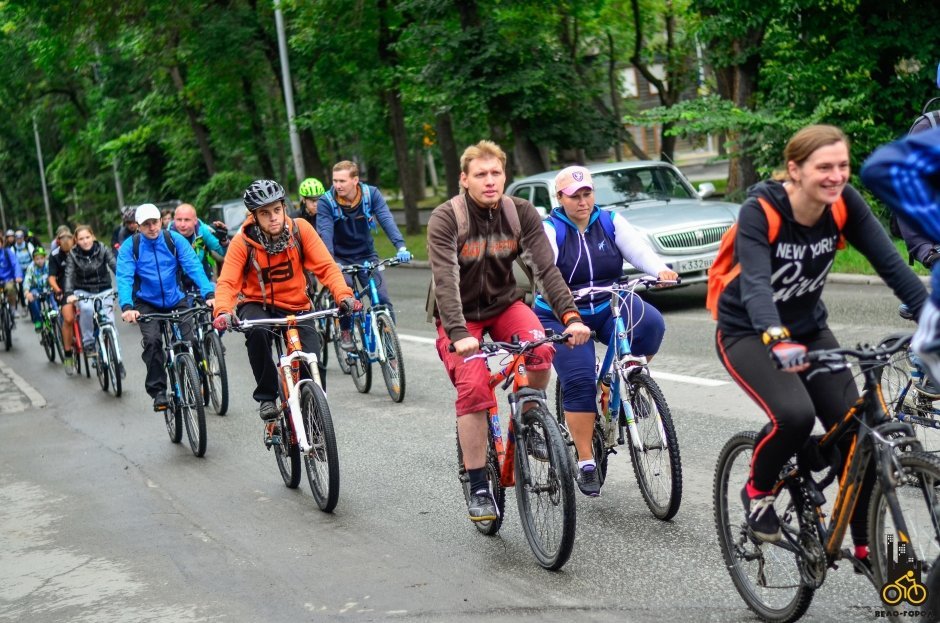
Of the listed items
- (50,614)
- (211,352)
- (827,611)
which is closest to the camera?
(827,611)

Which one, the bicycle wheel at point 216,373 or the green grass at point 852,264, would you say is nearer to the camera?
the bicycle wheel at point 216,373

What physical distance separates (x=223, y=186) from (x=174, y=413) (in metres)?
33.7

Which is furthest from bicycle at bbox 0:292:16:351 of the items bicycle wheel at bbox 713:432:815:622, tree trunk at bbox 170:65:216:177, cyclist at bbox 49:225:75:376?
tree trunk at bbox 170:65:216:177

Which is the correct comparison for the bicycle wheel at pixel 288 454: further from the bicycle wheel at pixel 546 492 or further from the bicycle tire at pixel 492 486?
the bicycle wheel at pixel 546 492

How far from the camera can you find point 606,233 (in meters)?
6.49

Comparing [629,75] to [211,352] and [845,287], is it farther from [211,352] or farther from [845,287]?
[211,352]

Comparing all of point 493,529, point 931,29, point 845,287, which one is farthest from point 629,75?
point 493,529

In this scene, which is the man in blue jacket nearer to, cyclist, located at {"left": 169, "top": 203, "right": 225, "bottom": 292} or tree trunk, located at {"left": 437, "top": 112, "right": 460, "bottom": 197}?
cyclist, located at {"left": 169, "top": 203, "right": 225, "bottom": 292}

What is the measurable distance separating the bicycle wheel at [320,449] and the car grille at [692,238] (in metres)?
7.84

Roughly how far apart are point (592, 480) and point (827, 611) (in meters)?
1.79

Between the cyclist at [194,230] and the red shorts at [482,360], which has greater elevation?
the cyclist at [194,230]

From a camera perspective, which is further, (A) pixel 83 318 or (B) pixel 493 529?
(A) pixel 83 318

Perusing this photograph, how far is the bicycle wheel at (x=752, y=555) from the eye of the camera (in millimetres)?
4465

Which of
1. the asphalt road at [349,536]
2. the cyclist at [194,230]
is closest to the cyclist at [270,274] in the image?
the asphalt road at [349,536]
